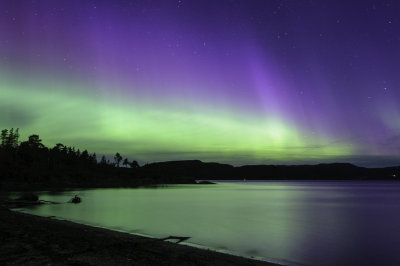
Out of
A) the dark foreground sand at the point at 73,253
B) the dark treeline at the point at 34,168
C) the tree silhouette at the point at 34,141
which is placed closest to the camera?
the dark foreground sand at the point at 73,253

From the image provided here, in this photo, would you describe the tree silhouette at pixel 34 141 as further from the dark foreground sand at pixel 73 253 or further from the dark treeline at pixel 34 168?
the dark foreground sand at pixel 73 253

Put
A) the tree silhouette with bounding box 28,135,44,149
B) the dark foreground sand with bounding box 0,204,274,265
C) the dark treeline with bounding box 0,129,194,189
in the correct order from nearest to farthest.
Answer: the dark foreground sand with bounding box 0,204,274,265
the dark treeline with bounding box 0,129,194,189
the tree silhouette with bounding box 28,135,44,149

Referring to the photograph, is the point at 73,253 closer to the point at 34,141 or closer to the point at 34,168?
the point at 34,168

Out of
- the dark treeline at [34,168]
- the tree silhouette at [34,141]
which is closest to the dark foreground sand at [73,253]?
the dark treeline at [34,168]

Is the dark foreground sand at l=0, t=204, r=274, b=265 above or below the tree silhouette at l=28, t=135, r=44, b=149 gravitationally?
below

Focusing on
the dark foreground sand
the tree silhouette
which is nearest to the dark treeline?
the tree silhouette

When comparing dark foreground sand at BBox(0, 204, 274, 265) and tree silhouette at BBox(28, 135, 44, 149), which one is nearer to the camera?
dark foreground sand at BBox(0, 204, 274, 265)

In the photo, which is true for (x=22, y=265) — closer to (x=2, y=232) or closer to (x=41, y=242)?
(x=41, y=242)

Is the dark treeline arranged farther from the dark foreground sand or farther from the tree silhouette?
the dark foreground sand

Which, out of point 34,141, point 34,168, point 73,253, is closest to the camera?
point 73,253

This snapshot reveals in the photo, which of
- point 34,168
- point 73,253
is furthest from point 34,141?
point 73,253

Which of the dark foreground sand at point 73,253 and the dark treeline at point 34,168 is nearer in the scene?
the dark foreground sand at point 73,253

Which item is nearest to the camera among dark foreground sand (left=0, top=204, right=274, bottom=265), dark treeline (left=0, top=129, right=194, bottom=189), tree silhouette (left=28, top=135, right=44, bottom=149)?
dark foreground sand (left=0, top=204, right=274, bottom=265)

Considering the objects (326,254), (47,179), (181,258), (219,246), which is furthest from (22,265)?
(47,179)
